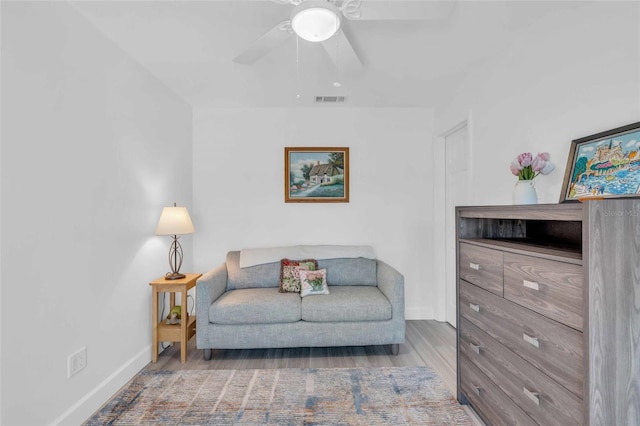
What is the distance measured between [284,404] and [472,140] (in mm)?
2571

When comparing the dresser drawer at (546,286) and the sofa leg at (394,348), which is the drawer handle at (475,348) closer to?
the dresser drawer at (546,286)

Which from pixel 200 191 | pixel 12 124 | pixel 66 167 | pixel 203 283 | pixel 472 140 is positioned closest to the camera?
pixel 12 124

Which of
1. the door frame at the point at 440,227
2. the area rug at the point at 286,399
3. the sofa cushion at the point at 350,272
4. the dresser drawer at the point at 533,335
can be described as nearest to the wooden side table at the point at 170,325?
the area rug at the point at 286,399

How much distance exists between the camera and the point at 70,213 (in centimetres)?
182

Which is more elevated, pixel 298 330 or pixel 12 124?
pixel 12 124

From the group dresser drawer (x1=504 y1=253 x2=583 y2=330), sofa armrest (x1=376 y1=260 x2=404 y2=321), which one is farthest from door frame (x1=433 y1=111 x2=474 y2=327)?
dresser drawer (x1=504 y1=253 x2=583 y2=330)

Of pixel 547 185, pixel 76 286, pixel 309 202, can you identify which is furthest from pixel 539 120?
pixel 76 286

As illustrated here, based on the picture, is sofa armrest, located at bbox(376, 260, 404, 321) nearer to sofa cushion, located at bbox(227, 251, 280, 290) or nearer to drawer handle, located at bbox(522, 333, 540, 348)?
sofa cushion, located at bbox(227, 251, 280, 290)

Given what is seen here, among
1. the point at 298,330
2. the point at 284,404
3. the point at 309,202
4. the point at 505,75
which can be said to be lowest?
the point at 284,404

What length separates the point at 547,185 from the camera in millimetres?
1918

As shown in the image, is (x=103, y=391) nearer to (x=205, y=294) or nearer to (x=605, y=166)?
(x=205, y=294)

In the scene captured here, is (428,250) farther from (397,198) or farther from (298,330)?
(298,330)

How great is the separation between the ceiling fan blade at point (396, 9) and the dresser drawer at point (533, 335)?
55.6 inches

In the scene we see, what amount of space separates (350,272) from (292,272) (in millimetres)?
615
